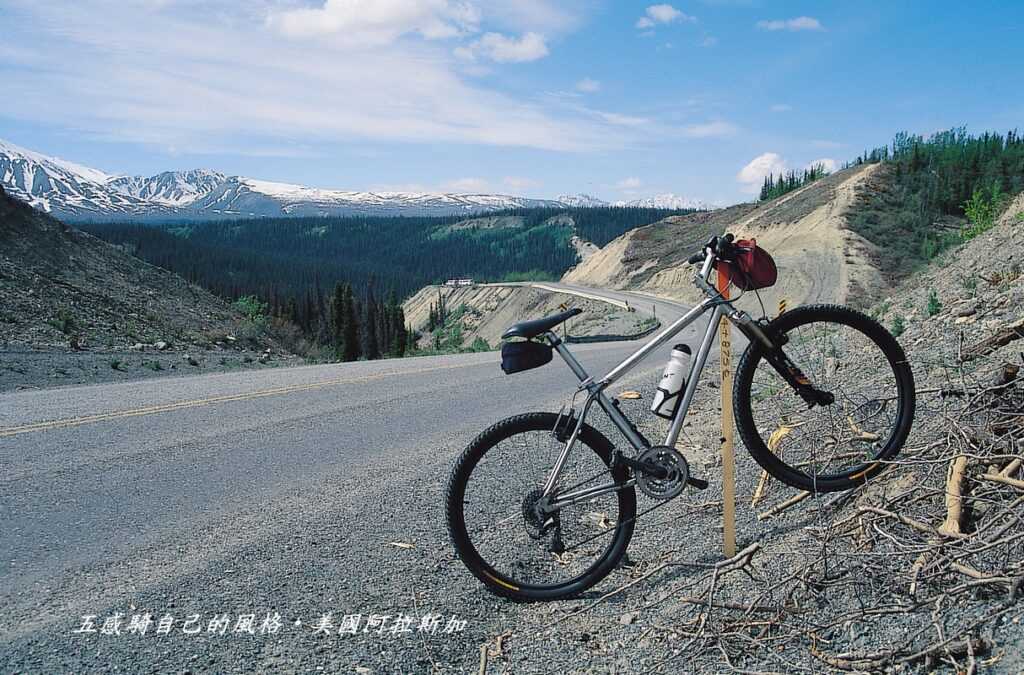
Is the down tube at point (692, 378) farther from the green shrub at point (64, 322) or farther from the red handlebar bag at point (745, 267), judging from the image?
the green shrub at point (64, 322)

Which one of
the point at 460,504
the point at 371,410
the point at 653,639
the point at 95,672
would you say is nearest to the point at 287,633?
the point at 95,672

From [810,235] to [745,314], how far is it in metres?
56.1

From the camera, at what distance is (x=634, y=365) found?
339 cm

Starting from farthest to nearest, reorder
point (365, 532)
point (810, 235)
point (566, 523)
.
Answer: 1. point (810, 235)
2. point (365, 532)
3. point (566, 523)

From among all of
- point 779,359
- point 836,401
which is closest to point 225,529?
point 779,359

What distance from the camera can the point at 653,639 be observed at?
292 cm

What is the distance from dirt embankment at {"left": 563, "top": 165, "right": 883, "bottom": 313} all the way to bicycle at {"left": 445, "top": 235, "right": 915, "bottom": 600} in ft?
53.9

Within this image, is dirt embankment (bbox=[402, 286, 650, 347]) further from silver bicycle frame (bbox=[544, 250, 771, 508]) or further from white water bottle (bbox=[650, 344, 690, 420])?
white water bottle (bbox=[650, 344, 690, 420])

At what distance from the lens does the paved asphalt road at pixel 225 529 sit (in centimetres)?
303

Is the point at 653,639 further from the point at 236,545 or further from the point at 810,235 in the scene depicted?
the point at 810,235

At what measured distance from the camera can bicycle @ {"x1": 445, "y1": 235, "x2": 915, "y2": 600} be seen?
135 inches

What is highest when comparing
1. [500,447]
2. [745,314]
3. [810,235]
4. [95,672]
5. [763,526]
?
[810,235]

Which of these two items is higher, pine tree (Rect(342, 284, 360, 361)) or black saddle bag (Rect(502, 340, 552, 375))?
black saddle bag (Rect(502, 340, 552, 375))

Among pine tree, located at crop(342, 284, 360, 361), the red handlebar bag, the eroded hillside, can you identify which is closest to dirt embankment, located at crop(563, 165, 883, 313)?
the eroded hillside
